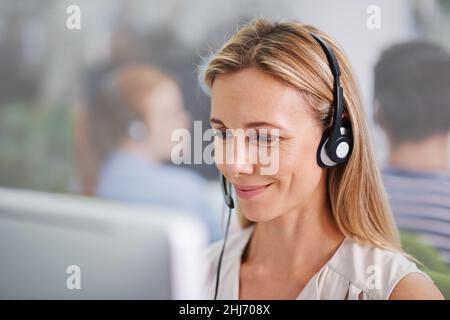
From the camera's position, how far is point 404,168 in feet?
4.31

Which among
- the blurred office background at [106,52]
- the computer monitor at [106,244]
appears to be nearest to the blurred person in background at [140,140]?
the blurred office background at [106,52]

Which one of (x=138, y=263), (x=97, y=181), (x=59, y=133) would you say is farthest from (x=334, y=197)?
(x=59, y=133)

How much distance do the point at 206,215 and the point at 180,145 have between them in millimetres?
187

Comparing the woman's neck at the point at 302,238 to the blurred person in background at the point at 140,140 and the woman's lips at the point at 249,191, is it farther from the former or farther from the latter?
the blurred person in background at the point at 140,140

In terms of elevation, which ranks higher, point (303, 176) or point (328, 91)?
point (328, 91)

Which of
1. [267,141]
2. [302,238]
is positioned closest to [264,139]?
[267,141]

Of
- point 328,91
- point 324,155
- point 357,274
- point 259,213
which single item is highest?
point 328,91

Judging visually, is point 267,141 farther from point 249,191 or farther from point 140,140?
point 140,140

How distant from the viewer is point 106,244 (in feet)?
2.06

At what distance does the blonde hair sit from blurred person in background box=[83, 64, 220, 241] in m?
0.36

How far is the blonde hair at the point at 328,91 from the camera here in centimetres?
100

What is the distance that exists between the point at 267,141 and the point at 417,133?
0.43 meters
